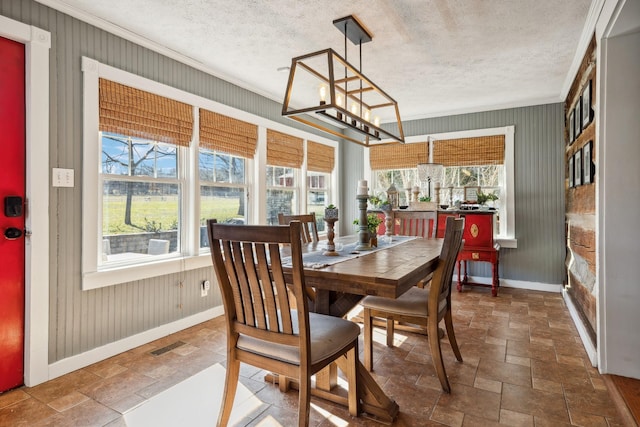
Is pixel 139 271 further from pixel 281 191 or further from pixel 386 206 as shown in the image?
pixel 281 191

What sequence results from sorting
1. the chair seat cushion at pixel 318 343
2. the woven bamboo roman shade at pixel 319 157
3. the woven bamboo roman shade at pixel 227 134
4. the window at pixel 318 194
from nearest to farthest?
the chair seat cushion at pixel 318 343, the woven bamboo roman shade at pixel 227 134, the woven bamboo roman shade at pixel 319 157, the window at pixel 318 194

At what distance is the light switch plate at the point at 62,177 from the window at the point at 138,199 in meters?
0.29

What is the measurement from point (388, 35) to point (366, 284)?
7.00ft

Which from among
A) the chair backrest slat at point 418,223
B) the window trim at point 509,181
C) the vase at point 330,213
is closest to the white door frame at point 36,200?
the vase at point 330,213

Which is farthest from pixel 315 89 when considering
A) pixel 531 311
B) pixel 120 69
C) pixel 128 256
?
pixel 531 311

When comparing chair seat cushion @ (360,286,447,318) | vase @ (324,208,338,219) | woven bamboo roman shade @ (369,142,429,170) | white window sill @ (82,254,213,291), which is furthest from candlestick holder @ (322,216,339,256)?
woven bamboo roman shade @ (369,142,429,170)

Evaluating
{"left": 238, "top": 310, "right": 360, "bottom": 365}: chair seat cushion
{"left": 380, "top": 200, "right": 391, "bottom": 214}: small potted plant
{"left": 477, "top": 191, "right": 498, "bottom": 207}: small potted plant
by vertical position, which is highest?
{"left": 477, "top": 191, "right": 498, "bottom": 207}: small potted plant

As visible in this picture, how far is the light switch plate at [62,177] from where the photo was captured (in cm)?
231

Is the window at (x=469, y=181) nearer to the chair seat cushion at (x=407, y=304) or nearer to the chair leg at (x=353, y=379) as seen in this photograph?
the chair seat cushion at (x=407, y=304)

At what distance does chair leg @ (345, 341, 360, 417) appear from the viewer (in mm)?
1792

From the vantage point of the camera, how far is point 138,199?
293cm

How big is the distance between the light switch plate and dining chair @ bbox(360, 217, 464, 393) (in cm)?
219

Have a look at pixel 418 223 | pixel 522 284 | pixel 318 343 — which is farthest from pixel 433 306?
pixel 522 284

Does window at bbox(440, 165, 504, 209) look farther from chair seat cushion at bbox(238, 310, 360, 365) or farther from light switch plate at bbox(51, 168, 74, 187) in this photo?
light switch plate at bbox(51, 168, 74, 187)
